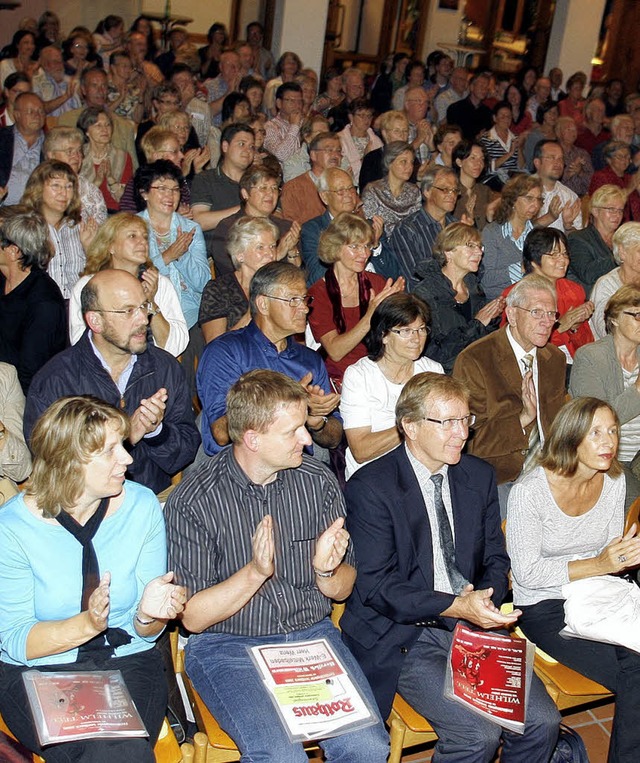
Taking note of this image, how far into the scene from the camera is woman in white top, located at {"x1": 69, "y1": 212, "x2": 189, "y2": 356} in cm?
389

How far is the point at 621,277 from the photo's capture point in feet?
16.5

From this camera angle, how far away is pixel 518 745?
2709 mm

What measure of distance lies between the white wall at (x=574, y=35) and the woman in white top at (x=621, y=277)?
9.06 metres

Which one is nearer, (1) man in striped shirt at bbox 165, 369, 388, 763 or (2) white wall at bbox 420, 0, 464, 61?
(1) man in striped shirt at bbox 165, 369, 388, 763

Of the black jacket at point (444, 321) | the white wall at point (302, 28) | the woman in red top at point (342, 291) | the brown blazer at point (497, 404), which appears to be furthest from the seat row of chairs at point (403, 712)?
the white wall at point (302, 28)

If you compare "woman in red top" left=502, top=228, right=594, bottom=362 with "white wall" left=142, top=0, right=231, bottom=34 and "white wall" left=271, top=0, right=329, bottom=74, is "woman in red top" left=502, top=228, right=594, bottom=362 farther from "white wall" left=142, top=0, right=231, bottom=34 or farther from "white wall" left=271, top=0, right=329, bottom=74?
"white wall" left=142, top=0, right=231, bottom=34

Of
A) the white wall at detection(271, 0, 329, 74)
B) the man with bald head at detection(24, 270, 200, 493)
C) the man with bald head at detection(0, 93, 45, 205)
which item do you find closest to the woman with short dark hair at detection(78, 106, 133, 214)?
the man with bald head at detection(0, 93, 45, 205)

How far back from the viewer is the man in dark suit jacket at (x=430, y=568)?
2680mm

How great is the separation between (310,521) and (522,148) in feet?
24.8

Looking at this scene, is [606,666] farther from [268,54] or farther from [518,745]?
[268,54]

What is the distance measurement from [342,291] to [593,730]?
2175 millimetres

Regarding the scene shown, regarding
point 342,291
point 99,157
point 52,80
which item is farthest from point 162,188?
point 52,80

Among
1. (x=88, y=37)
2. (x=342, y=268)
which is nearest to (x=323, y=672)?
(x=342, y=268)

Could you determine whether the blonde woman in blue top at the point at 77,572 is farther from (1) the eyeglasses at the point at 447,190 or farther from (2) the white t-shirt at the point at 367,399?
(1) the eyeglasses at the point at 447,190
